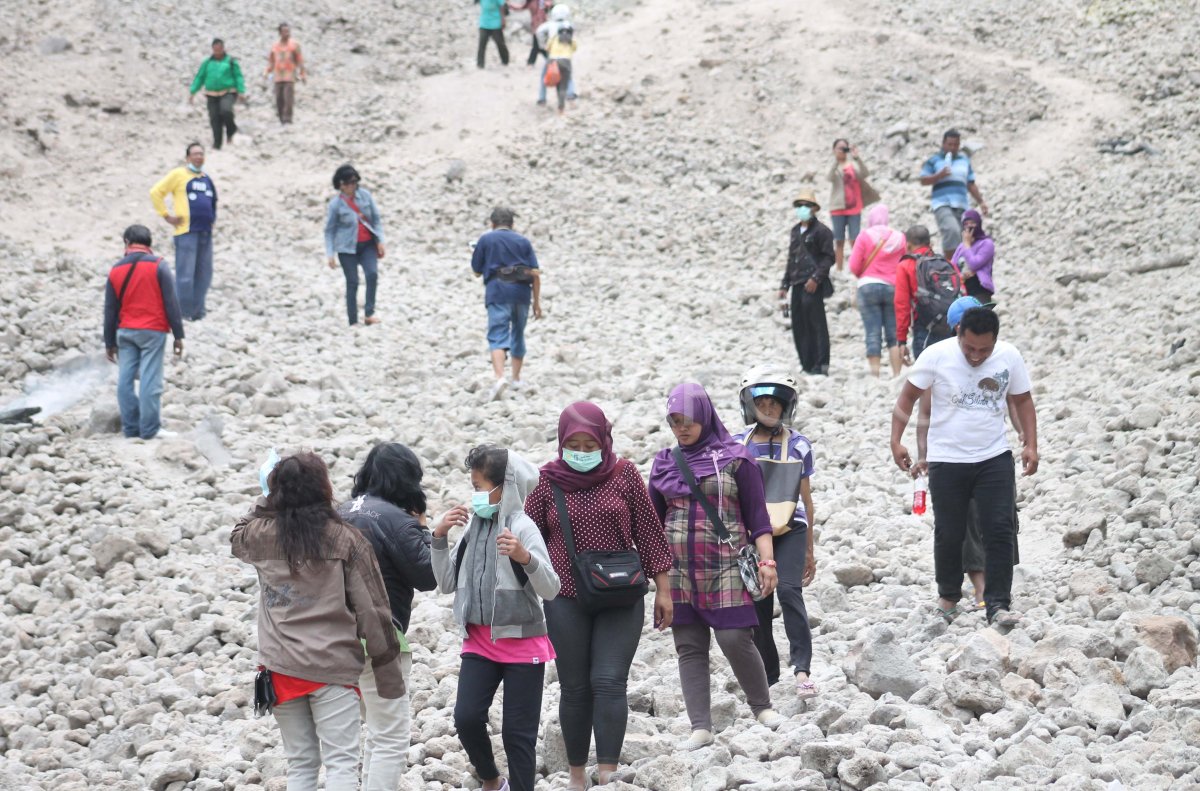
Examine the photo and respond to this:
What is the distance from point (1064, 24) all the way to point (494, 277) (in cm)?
1711

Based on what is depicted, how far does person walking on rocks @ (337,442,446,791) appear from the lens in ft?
15.8

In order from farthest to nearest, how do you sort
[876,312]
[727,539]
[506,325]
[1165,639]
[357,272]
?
[357,272], [876,312], [506,325], [1165,639], [727,539]

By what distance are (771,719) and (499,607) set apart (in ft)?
4.52


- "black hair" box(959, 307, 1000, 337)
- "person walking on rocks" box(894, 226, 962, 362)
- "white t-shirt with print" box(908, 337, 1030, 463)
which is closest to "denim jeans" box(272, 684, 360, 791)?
"white t-shirt with print" box(908, 337, 1030, 463)

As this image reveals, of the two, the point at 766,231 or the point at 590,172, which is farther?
the point at 590,172

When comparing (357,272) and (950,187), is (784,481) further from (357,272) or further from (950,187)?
(950,187)

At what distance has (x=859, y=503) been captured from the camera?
9062 millimetres

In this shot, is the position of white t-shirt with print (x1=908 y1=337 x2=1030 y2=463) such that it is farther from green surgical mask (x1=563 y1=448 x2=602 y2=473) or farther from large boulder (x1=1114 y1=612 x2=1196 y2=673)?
green surgical mask (x1=563 y1=448 x2=602 y2=473)

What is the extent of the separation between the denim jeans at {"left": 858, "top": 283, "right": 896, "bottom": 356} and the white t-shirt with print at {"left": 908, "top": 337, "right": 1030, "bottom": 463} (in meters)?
5.47

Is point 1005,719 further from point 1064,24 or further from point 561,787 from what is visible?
point 1064,24

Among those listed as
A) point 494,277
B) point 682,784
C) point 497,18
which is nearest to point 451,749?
point 682,784

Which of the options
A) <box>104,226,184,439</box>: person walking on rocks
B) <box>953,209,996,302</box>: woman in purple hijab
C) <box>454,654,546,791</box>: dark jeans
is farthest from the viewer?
<box>953,209,996,302</box>: woman in purple hijab

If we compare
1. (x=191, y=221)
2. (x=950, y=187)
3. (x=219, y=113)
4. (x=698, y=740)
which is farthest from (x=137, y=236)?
(x=219, y=113)

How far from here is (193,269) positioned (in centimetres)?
1330
